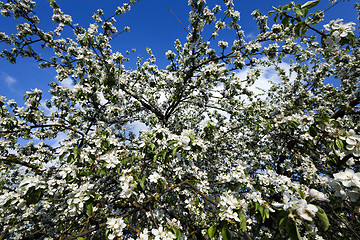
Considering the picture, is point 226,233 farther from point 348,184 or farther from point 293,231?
point 348,184

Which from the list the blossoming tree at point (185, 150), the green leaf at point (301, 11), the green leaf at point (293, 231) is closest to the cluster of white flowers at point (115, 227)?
the blossoming tree at point (185, 150)

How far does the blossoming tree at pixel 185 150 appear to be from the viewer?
234cm

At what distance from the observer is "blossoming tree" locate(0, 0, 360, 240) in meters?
2.34

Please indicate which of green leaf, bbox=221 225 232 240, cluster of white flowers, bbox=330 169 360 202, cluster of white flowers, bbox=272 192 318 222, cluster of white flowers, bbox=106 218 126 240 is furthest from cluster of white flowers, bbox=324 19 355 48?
cluster of white flowers, bbox=106 218 126 240

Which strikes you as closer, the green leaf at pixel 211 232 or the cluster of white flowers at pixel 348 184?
the cluster of white flowers at pixel 348 184

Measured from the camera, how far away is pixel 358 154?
6.70 ft

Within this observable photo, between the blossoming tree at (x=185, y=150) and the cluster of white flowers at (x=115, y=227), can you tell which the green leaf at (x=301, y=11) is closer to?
the blossoming tree at (x=185, y=150)

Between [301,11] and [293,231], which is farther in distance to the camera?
[301,11]

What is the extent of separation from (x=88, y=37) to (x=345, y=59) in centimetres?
941

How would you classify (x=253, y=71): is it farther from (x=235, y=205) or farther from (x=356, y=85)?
(x=356, y=85)

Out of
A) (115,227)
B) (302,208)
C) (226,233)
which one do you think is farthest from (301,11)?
(115,227)

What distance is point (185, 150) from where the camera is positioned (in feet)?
10.4

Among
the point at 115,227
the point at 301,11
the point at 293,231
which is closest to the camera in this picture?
the point at 293,231

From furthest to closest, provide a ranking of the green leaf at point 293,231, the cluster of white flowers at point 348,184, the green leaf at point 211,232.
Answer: the green leaf at point 211,232, the cluster of white flowers at point 348,184, the green leaf at point 293,231
